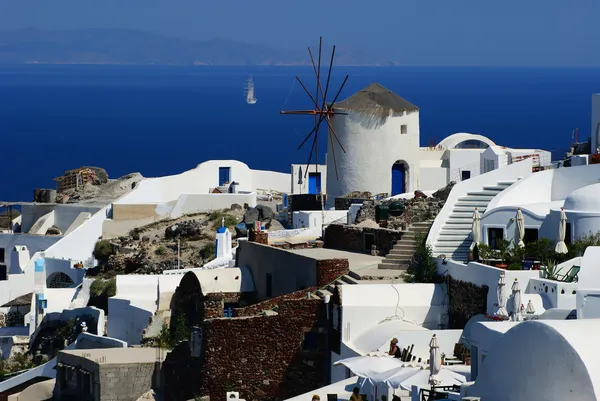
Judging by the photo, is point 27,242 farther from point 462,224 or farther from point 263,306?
point 462,224

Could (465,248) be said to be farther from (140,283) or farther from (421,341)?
(140,283)

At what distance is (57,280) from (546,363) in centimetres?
3044

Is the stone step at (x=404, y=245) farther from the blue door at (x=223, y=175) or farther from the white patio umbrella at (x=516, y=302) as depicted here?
the blue door at (x=223, y=175)

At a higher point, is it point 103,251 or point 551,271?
point 551,271

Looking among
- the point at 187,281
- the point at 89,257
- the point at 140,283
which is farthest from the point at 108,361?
the point at 89,257

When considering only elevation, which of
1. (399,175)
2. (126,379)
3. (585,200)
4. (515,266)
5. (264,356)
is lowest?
(126,379)

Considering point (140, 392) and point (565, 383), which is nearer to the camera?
point (565, 383)

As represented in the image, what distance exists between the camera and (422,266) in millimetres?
32469

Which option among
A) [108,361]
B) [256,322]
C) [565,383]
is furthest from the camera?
[108,361]

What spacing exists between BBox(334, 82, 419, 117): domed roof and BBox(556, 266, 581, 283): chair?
65.4 ft

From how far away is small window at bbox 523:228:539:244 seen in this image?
31.3m

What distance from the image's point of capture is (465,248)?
109ft

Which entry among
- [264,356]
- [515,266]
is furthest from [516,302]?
[264,356]

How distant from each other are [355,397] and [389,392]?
55cm
